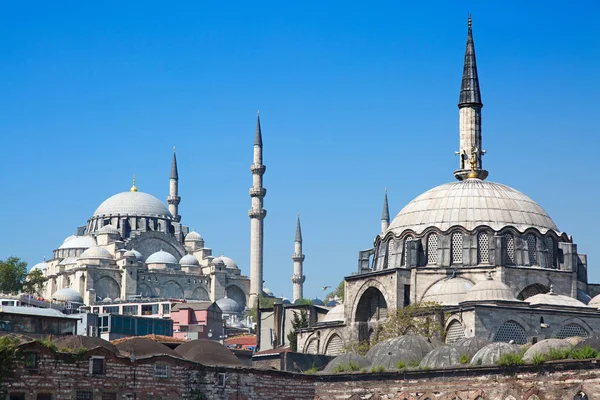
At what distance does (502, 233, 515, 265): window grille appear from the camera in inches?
1991

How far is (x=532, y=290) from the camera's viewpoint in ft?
167

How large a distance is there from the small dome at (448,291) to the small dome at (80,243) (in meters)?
62.1

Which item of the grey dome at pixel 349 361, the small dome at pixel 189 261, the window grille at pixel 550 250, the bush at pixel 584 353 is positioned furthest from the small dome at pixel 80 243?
the bush at pixel 584 353

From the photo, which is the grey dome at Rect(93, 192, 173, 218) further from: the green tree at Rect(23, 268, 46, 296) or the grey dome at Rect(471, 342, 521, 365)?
the grey dome at Rect(471, 342, 521, 365)

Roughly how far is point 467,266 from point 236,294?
57.9 metres

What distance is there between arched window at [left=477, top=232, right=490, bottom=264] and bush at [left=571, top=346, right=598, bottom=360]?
61.6ft

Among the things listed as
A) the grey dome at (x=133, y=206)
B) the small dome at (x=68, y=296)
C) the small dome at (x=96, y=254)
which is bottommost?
the small dome at (x=68, y=296)

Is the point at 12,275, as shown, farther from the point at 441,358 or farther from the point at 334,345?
the point at 441,358

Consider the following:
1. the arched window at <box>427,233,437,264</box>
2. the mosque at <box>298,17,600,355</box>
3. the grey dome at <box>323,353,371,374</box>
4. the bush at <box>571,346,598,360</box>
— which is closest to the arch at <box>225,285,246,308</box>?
the mosque at <box>298,17,600,355</box>

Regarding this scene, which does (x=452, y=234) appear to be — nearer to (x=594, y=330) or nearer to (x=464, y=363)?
(x=594, y=330)

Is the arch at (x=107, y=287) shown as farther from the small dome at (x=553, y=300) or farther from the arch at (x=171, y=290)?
the small dome at (x=553, y=300)

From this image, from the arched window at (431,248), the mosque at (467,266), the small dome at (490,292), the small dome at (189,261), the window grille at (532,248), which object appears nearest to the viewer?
the small dome at (490,292)

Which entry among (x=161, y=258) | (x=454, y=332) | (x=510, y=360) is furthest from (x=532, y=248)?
(x=161, y=258)

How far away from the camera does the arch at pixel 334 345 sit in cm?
5241
